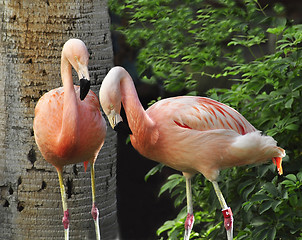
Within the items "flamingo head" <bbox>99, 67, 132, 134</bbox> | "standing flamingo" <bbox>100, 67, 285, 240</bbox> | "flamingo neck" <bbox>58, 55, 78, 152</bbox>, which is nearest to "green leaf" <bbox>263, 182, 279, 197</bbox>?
"standing flamingo" <bbox>100, 67, 285, 240</bbox>

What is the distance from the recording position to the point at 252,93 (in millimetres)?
4270

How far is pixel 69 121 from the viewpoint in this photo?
3.25 meters

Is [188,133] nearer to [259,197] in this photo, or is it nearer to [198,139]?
[198,139]

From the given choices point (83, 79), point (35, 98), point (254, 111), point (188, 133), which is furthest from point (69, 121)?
point (254, 111)

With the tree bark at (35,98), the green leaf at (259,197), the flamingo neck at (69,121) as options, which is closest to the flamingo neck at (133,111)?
the flamingo neck at (69,121)

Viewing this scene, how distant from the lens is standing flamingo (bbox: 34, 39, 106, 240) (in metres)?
3.23

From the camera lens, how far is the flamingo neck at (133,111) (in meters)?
3.05

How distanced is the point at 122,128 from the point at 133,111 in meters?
0.12

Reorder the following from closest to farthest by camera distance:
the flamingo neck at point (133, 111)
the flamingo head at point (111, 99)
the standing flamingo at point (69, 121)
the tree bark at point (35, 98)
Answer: the flamingo head at point (111, 99) → the flamingo neck at point (133, 111) → the standing flamingo at point (69, 121) → the tree bark at point (35, 98)

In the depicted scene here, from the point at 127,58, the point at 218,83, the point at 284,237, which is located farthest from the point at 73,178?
the point at 127,58

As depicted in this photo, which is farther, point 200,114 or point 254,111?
point 254,111

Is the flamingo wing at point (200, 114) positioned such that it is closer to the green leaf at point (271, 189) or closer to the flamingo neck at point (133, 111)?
the flamingo neck at point (133, 111)

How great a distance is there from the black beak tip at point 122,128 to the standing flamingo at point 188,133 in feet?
0.05

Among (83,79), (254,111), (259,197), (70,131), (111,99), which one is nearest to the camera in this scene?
(111,99)
